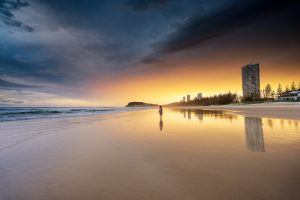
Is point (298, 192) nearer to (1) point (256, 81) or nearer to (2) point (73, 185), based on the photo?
(2) point (73, 185)

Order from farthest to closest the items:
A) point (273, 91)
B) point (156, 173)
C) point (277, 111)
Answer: point (273, 91)
point (277, 111)
point (156, 173)

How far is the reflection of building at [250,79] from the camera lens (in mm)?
132988

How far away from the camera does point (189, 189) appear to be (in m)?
2.96

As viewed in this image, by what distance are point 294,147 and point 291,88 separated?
14413cm

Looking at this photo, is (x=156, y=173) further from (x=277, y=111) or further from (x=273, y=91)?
(x=273, y=91)

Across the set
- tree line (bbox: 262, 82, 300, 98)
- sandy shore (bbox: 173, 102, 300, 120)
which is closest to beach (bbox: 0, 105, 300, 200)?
sandy shore (bbox: 173, 102, 300, 120)

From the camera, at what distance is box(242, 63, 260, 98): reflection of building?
436ft

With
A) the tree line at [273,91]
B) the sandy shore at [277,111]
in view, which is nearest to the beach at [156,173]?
the sandy shore at [277,111]

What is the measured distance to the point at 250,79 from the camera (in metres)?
136

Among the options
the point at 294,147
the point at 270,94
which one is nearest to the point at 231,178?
the point at 294,147

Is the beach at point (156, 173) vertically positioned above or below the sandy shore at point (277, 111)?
below

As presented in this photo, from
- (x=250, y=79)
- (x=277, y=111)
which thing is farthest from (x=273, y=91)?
(x=277, y=111)

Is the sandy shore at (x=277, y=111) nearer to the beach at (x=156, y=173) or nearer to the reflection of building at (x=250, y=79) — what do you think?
the beach at (x=156, y=173)

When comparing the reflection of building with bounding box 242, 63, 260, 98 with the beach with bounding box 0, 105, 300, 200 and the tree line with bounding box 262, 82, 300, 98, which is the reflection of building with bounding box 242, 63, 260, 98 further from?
the beach with bounding box 0, 105, 300, 200
